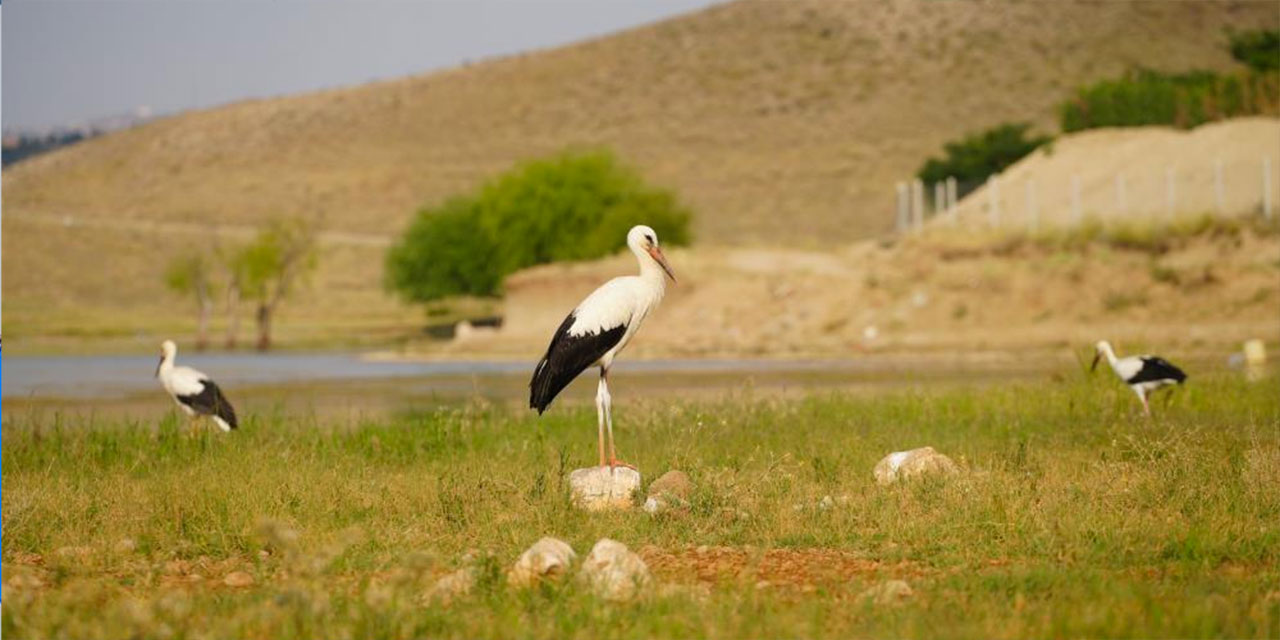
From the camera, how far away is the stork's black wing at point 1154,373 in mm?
16938

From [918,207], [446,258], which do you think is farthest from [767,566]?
[446,258]

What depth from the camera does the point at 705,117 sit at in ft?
380

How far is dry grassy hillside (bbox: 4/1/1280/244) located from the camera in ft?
335

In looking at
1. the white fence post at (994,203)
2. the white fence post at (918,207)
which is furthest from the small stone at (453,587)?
the white fence post at (918,207)

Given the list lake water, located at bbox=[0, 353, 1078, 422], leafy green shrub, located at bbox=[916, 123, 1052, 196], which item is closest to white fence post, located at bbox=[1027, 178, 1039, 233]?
lake water, located at bbox=[0, 353, 1078, 422]

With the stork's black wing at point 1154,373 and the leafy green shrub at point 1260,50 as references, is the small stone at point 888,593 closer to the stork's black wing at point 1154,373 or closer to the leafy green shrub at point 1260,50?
the stork's black wing at point 1154,373

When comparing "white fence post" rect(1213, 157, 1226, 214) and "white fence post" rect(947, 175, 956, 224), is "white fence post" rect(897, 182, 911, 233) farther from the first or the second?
"white fence post" rect(1213, 157, 1226, 214)

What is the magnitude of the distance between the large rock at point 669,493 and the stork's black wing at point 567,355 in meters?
1.01

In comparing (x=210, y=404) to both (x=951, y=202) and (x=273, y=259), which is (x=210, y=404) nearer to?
(x=951, y=202)

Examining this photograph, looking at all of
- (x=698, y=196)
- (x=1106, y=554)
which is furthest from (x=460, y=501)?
(x=698, y=196)

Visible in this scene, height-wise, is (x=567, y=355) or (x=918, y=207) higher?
(x=918, y=207)

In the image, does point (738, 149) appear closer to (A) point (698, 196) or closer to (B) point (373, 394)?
(A) point (698, 196)

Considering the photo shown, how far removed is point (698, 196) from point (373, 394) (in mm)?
70360

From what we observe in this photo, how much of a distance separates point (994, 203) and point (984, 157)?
21.6 meters
